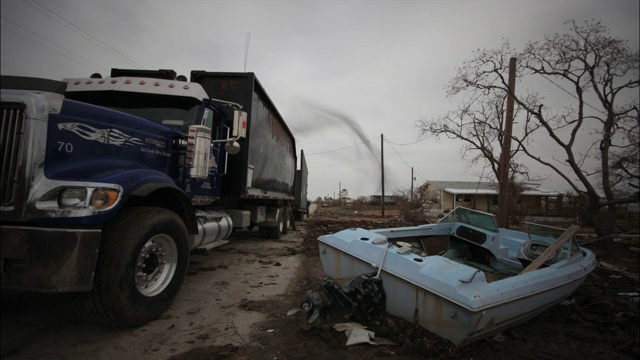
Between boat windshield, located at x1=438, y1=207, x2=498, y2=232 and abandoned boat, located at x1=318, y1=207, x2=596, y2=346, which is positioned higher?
boat windshield, located at x1=438, y1=207, x2=498, y2=232

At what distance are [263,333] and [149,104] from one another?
3.37 metres

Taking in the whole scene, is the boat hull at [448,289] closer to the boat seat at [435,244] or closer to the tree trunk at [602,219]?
the boat seat at [435,244]

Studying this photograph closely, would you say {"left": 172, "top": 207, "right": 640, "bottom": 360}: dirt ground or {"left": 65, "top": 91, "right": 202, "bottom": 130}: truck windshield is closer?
{"left": 172, "top": 207, "right": 640, "bottom": 360}: dirt ground

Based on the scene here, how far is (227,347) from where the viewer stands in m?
2.77

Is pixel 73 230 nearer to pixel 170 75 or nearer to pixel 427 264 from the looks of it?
pixel 427 264

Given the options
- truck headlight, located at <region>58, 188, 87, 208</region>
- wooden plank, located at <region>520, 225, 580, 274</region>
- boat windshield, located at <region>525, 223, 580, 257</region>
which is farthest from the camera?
boat windshield, located at <region>525, 223, 580, 257</region>

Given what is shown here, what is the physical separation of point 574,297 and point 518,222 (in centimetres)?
1420

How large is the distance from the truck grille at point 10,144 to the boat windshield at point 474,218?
219 inches

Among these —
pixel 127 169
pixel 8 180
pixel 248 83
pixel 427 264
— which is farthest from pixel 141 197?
pixel 248 83

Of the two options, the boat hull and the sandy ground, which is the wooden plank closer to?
the boat hull

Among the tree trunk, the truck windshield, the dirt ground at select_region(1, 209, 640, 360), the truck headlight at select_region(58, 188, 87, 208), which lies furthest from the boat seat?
the tree trunk

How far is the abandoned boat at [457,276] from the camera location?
2.72m

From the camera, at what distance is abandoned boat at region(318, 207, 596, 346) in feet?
8.92

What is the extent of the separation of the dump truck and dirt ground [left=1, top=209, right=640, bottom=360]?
27cm
